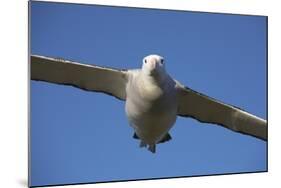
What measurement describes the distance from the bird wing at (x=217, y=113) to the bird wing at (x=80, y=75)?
283 mm

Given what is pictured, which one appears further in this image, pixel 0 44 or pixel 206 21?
pixel 206 21

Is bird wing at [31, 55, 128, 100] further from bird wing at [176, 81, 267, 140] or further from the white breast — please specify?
bird wing at [176, 81, 267, 140]

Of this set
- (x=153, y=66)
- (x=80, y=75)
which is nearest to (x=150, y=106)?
(x=153, y=66)

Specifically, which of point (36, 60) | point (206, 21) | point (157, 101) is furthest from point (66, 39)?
point (206, 21)

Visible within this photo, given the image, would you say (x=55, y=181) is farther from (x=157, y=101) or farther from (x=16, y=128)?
(x=157, y=101)

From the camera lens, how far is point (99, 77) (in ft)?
8.20

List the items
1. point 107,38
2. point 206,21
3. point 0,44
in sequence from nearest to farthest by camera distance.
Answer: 1. point 0,44
2. point 107,38
3. point 206,21

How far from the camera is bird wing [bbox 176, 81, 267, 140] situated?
8.69 feet

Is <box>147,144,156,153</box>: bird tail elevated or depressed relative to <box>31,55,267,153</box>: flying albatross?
depressed

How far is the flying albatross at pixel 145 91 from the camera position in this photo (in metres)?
2.44

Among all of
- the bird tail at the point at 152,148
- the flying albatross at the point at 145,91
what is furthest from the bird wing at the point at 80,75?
the bird tail at the point at 152,148

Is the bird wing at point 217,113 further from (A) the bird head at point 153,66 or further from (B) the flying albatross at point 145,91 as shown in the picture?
(A) the bird head at point 153,66

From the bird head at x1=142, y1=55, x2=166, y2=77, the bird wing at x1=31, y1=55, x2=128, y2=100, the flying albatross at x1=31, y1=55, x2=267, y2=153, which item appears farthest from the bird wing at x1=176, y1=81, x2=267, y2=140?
the bird wing at x1=31, y1=55, x2=128, y2=100

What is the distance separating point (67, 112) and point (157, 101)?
408mm
